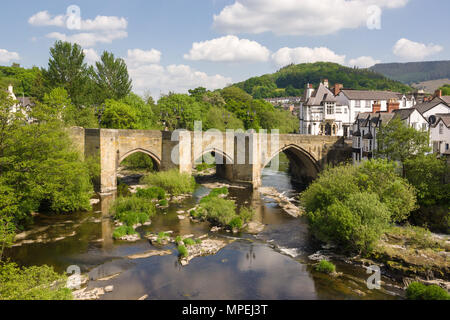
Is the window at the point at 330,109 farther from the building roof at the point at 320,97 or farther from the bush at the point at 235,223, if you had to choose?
the bush at the point at 235,223

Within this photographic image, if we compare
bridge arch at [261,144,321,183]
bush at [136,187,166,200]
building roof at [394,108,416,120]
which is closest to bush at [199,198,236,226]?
bush at [136,187,166,200]

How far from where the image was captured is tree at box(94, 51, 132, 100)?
221 feet

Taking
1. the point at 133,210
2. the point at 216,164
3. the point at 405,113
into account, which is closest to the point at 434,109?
the point at 405,113

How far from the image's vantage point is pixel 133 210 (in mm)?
33156

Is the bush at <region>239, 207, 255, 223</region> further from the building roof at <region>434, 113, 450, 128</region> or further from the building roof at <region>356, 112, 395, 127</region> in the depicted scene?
the building roof at <region>434, 113, 450, 128</region>

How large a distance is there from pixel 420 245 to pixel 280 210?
15.1m

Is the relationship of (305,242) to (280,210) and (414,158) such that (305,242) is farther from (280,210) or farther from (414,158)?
(414,158)

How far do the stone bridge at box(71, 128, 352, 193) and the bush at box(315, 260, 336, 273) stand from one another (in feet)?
83.5

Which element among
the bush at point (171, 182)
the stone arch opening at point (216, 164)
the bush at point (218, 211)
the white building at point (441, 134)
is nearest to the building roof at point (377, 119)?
the white building at point (441, 134)

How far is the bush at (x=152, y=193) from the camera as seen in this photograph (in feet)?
126

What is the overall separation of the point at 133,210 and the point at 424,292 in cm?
2387

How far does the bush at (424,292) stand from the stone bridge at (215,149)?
30.0m

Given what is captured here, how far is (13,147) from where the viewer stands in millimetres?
24938

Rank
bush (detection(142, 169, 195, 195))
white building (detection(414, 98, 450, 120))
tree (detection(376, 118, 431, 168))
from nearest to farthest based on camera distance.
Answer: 1. tree (detection(376, 118, 431, 168))
2. white building (detection(414, 98, 450, 120))
3. bush (detection(142, 169, 195, 195))
